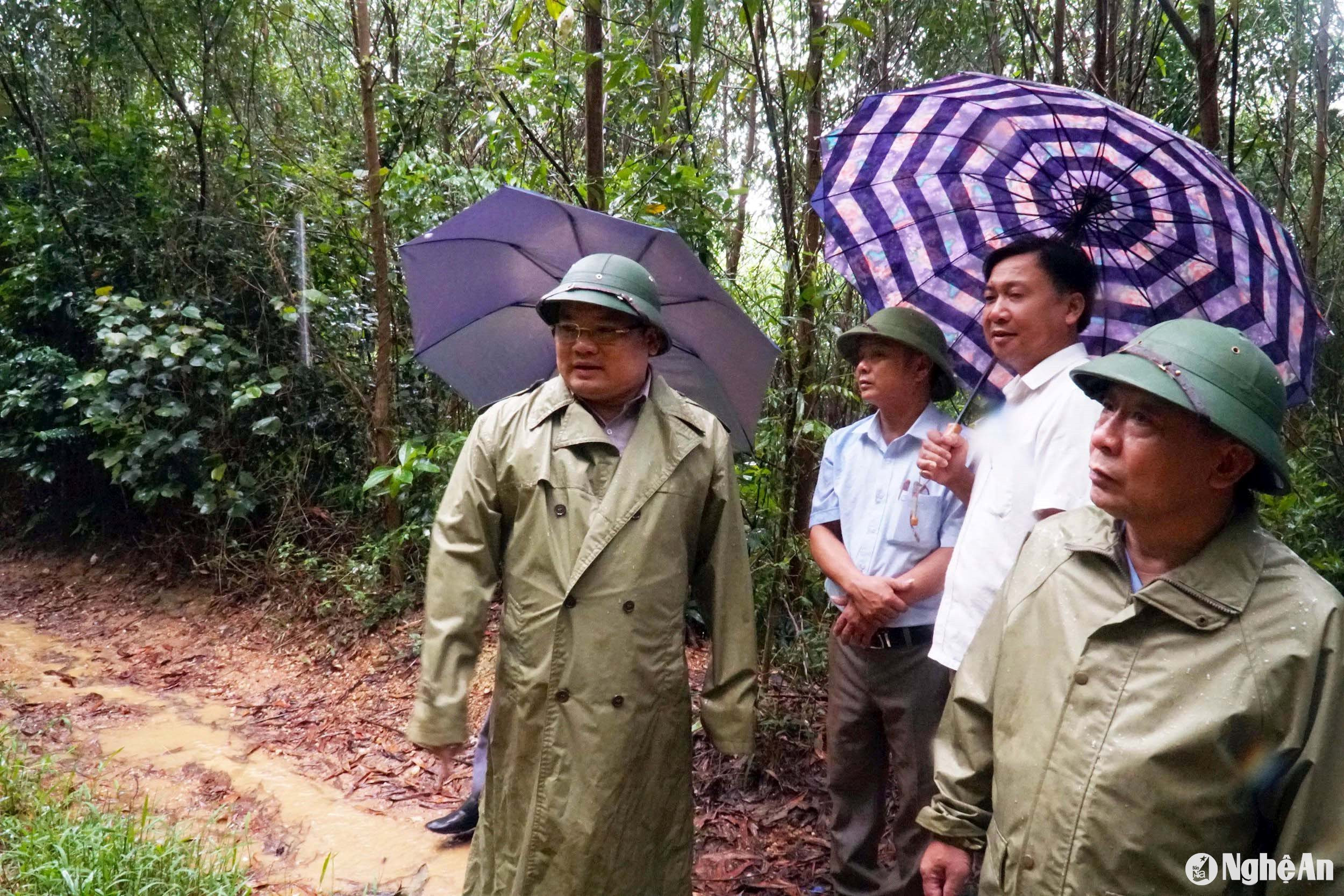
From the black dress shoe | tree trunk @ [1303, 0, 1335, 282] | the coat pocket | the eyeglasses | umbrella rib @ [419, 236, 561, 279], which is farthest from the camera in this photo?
tree trunk @ [1303, 0, 1335, 282]

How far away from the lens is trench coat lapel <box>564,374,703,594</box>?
2.00 metres

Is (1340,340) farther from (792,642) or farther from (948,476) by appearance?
(948,476)

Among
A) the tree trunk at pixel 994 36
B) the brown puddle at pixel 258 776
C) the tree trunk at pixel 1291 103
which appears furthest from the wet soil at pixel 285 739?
the tree trunk at pixel 1291 103

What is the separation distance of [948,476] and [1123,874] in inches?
42.1

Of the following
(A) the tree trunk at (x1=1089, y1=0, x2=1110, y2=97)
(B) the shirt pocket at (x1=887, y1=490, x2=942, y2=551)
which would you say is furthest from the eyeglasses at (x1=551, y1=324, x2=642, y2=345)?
(A) the tree trunk at (x1=1089, y1=0, x2=1110, y2=97)

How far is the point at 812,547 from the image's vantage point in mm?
2764

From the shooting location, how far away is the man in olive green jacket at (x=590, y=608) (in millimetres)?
1971

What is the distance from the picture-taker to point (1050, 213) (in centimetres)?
227

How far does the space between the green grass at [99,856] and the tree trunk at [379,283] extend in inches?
98.8

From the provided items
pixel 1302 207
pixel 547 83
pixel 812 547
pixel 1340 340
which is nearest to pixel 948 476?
pixel 812 547

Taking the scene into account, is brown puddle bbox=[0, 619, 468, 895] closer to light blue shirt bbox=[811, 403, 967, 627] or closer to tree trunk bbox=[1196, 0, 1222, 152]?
light blue shirt bbox=[811, 403, 967, 627]

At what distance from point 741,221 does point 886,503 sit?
332cm

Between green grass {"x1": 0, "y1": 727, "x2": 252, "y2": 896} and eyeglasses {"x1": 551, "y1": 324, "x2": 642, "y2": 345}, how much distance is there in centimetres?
221

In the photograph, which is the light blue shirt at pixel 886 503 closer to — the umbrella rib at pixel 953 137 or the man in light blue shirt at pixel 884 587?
the man in light blue shirt at pixel 884 587
